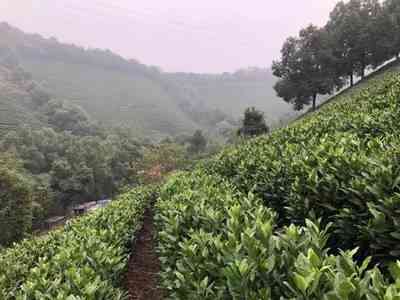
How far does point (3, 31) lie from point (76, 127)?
9342 centimetres

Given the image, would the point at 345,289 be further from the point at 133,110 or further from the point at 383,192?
the point at 133,110

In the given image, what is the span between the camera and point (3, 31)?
131875 millimetres

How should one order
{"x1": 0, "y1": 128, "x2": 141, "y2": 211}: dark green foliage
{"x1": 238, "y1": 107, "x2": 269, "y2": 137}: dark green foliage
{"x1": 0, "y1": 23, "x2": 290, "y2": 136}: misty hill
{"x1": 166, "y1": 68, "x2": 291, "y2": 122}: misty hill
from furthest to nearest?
1. {"x1": 166, "y1": 68, "x2": 291, "y2": 122}: misty hill
2. {"x1": 0, "y1": 23, "x2": 290, "y2": 136}: misty hill
3. {"x1": 0, "y1": 128, "x2": 141, "y2": 211}: dark green foliage
4. {"x1": 238, "y1": 107, "x2": 269, "y2": 137}: dark green foliage

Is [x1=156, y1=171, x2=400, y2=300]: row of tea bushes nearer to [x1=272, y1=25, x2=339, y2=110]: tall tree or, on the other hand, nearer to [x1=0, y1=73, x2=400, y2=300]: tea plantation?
[x1=0, y1=73, x2=400, y2=300]: tea plantation

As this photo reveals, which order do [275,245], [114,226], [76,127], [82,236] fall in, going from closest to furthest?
[275,245]
[82,236]
[114,226]
[76,127]

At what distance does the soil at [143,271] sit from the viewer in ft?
16.0

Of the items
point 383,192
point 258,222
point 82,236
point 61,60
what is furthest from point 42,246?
point 61,60

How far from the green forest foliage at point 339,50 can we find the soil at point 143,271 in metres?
22.5

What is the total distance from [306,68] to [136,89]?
9568cm

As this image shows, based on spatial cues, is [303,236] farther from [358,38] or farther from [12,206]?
[358,38]

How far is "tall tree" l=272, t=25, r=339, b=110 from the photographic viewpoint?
27109 mm

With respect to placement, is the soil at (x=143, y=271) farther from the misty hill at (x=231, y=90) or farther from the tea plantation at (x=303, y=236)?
the misty hill at (x=231, y=90)

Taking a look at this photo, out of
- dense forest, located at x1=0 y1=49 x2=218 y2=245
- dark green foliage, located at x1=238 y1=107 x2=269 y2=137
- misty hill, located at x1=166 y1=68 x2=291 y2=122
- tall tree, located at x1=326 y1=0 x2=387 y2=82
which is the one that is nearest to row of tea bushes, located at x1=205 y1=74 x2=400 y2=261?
dark green foliage, located at x1=238 y1=107 x2=269 y2=137

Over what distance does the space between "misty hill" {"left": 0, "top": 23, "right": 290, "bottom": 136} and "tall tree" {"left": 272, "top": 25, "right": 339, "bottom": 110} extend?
5755 cm
